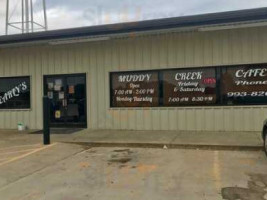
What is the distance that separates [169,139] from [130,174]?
443 cm

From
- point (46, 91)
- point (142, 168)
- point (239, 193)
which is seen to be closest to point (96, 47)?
point (46, 91)

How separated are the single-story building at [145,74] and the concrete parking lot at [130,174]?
12.9 feet

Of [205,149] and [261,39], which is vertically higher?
[261,39]

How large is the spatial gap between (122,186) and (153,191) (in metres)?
0.69

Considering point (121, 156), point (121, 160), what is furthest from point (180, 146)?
point (121, 160)

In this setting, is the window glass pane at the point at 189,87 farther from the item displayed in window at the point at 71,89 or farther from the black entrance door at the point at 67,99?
the item displayed in window at the point at 71,89

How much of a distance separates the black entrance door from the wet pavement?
17.1 ft

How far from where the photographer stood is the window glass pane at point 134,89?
1515 centimetres

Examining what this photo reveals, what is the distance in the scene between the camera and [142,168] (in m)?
8.69

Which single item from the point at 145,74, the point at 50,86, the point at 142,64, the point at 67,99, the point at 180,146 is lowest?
the point at 180,146

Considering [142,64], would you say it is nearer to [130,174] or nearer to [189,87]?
[189,87]

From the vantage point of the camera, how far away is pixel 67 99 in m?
16.5

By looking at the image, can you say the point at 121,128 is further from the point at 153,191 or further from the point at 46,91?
the point at 153,191

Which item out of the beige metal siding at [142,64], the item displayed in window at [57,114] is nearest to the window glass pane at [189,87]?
the beige metal siding at [142,64]
